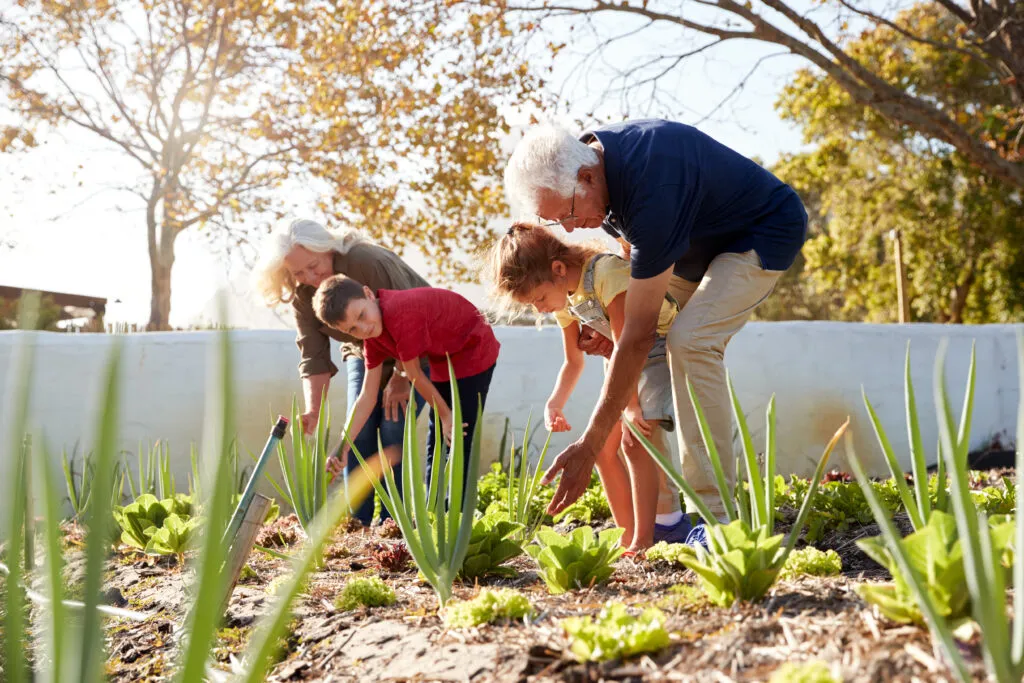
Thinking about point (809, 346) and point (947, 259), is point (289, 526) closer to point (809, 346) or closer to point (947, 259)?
point (809, 346)

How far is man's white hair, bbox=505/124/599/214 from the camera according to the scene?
6.79 feet

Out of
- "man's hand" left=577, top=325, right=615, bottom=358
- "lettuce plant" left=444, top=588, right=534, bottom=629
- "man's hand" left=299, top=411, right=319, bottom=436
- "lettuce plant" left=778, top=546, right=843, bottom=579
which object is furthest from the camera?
"man's hand" left=299, top=411, right=319, bottom=436

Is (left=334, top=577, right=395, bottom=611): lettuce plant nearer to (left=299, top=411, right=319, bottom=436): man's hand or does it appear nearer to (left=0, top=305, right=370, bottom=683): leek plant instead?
(left=0, top=305, right=370, bottom=683): leek plant

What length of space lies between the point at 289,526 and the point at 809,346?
3.87 m

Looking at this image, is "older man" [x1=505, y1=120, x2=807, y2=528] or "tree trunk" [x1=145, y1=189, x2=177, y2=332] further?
"tree trunk" [x1=145, y1=189, x2=177, y2=332]

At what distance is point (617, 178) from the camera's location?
210 cm

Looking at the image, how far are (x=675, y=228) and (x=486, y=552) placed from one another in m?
0.91

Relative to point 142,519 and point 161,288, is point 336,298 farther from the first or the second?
point 161,288

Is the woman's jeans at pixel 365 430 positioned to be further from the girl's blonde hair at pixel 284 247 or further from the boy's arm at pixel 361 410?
the girl's blonde hair at pixel 284 247

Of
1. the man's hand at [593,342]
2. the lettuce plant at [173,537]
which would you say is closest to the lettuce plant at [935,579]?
the man's hand at [593,342]

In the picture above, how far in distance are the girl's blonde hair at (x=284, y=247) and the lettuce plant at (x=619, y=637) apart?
234 cm

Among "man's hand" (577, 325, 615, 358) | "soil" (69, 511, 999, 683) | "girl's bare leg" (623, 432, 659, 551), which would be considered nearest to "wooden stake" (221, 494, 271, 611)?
"soil" (69, 511, 999, 683)

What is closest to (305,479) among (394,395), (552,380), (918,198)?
(394,395)

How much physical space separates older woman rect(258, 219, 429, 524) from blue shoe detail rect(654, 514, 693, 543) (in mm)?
1098
